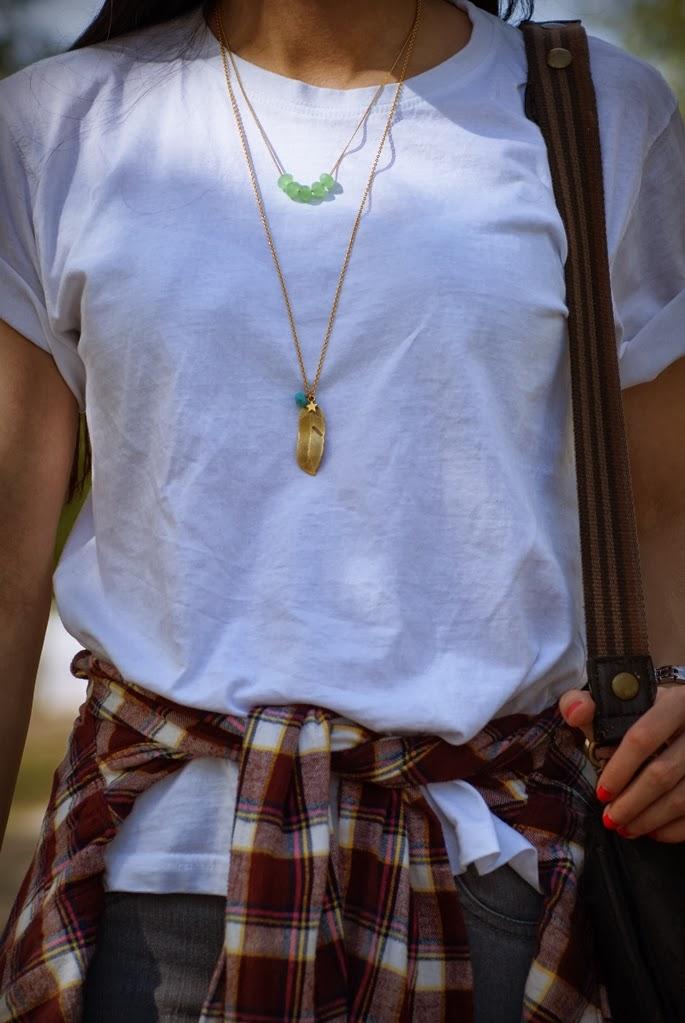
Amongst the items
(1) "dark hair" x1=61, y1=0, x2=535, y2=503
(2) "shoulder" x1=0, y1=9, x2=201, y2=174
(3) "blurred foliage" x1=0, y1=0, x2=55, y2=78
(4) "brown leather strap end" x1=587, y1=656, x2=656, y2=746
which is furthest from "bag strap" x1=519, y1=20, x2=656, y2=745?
(3) "blurred foliage" x1=0, y1=0, x2=55, y2=78

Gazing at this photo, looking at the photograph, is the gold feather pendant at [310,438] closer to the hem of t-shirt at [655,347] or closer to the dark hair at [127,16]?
the hem of t-shirt at [655,347]

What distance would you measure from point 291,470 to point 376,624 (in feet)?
0.61

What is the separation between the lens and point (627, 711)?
4.43 ft

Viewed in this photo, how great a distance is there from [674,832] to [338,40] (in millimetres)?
1013

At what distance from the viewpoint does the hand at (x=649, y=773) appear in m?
1.31

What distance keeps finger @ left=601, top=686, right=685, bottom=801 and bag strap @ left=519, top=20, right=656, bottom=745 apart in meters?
0.03

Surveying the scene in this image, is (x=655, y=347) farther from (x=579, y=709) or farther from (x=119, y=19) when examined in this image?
(x=119, y=19)

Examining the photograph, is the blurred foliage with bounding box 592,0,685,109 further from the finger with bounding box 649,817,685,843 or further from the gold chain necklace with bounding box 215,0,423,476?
the finger with bounding box 649,817,685,843

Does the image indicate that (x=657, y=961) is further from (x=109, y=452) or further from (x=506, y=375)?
(x=109, y=452)

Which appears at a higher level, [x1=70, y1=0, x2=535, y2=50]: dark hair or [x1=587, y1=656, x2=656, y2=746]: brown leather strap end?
[x1=70, y1=0, x2=535, y2=50]: dark hair

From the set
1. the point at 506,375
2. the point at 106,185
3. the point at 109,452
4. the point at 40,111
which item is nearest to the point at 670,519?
the point at 506,375

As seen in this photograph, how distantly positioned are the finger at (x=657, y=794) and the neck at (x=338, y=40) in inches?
34.3

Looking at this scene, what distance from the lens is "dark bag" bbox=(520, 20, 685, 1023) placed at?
1.30 m

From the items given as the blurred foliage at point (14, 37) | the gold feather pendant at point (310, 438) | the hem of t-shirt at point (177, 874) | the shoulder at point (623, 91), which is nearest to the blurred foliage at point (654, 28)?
the blurred foliage at point (14, 37)
